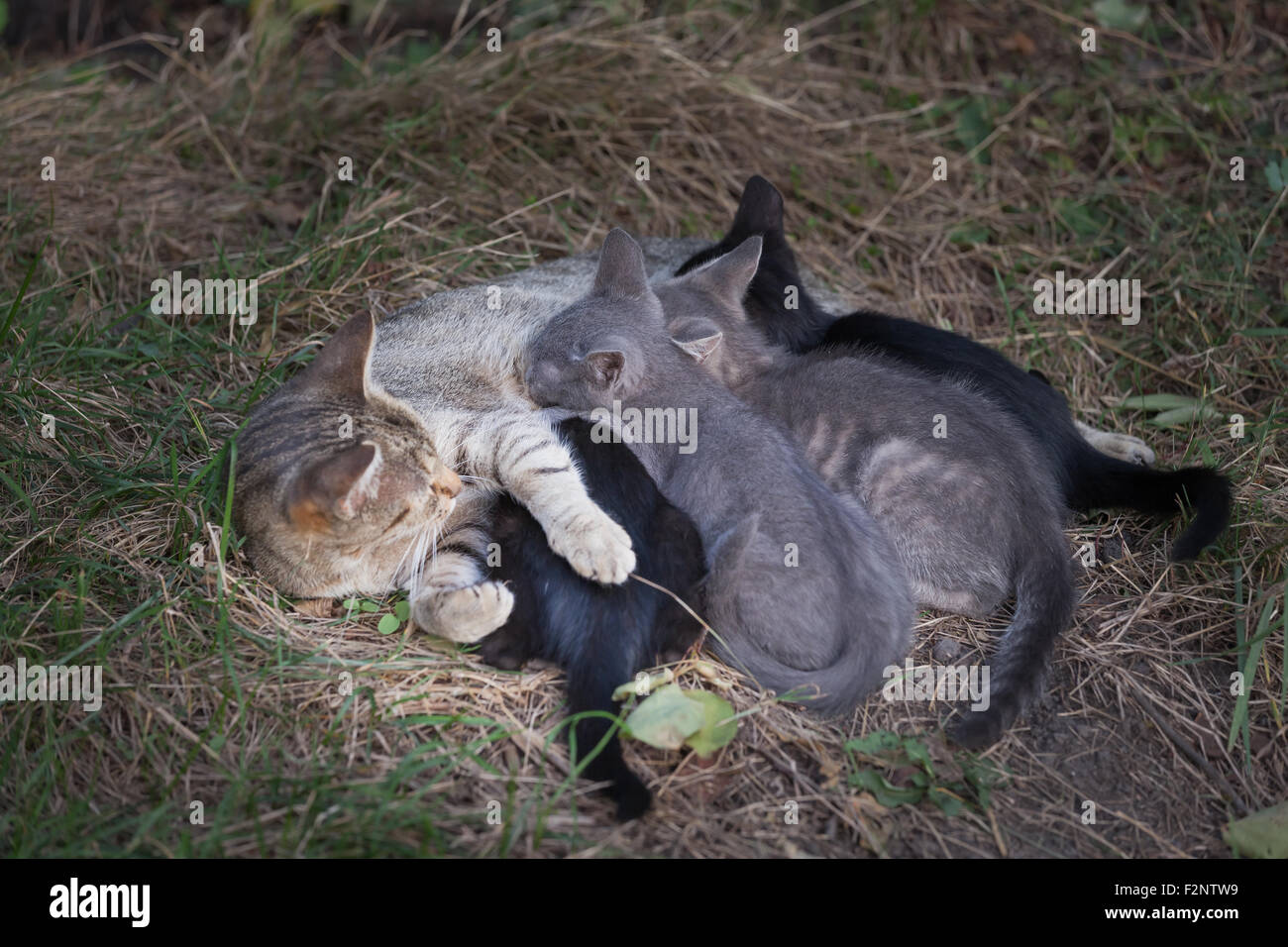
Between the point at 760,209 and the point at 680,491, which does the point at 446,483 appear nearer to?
the point at 680,491

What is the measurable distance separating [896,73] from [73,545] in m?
4.91

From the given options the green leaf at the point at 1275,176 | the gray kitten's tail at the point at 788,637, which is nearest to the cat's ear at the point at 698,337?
the gray kitten's tail at the point at 788,637

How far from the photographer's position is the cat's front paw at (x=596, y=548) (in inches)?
113

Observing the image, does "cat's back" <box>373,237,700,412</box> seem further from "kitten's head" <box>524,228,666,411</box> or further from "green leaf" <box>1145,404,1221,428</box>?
"green leaf" <box>1145,404,1221,428</box>

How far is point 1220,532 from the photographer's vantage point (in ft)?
10.4

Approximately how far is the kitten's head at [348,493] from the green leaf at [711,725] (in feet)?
3.24

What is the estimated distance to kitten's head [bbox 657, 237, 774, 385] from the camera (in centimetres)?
371

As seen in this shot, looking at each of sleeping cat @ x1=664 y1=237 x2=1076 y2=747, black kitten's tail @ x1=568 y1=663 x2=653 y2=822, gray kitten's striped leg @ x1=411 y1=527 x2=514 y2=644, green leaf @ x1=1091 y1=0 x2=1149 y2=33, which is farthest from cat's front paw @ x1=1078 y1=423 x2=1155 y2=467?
green leaf @ x1=1091 y1=0 x2=1149 y2=33

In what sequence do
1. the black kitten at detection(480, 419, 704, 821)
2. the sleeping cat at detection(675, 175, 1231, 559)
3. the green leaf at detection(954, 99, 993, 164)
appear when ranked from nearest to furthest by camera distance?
the black kitten at detection(480, 419, 704, 821) → the sleeping cat at detection(675, 175, 1231, 559) → the green leaf at detection(954, 99, 993, 164)

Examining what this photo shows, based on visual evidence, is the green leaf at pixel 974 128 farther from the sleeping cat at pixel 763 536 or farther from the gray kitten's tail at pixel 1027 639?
the gray kitten's tail at pixel 1027 639

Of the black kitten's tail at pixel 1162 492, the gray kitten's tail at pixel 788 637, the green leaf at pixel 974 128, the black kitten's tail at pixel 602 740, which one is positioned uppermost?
the green leaf at pixel 974 128

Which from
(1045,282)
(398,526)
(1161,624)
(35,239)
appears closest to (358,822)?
(398,526)

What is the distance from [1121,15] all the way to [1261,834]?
4.78 meters

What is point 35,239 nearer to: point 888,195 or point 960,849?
point 888,195
